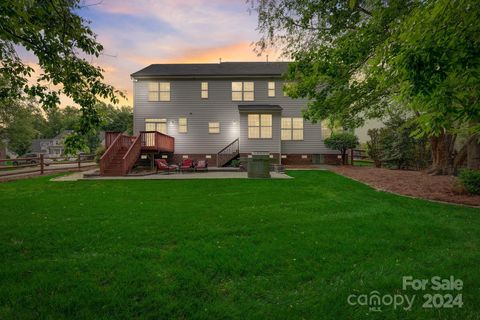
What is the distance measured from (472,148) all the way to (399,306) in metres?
13.0

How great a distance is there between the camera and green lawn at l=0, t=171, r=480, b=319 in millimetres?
2965

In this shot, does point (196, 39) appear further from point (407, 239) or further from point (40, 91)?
point (407, 239)

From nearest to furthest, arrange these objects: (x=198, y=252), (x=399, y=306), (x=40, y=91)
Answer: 1. (x=399, y=306)
2. (x=40, y=91)
3. (x=198, y=252)

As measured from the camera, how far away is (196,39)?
2322 centimetres

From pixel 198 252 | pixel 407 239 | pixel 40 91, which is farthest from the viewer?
pixel 407 239

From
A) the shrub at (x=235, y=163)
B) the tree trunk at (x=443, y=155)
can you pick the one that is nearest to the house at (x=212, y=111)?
the shrub at (x=235, y=163)

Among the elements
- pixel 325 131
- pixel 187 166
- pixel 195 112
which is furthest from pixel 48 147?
pixel 325 131

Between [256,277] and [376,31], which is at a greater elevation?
[376,31]

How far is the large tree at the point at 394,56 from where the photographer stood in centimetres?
345

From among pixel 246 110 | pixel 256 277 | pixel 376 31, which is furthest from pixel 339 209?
pixel 246 110

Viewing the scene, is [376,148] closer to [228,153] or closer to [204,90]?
[228,153]

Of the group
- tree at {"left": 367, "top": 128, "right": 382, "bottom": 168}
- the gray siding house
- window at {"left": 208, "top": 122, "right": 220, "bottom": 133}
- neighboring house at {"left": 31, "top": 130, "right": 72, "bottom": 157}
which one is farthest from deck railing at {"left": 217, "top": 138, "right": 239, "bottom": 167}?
neighboring house at {"left": 31, "top": 130, "right": 72, "bottom": 157}

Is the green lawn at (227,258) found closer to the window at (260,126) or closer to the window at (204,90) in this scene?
the window at (260,126)

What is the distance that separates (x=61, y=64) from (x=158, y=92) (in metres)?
20.0
